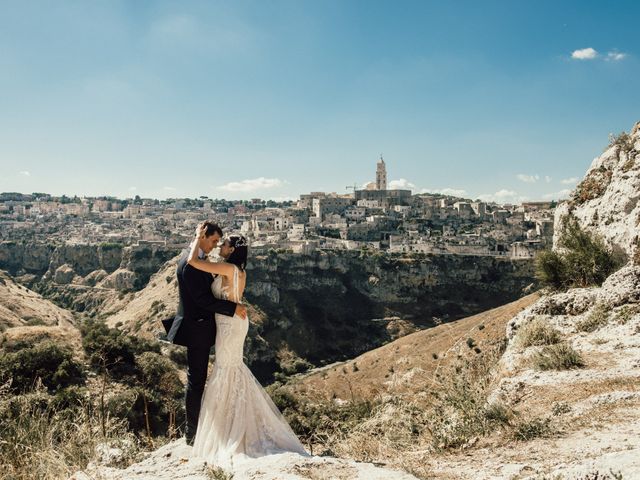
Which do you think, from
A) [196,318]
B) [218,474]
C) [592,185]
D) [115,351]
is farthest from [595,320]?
[115,351]

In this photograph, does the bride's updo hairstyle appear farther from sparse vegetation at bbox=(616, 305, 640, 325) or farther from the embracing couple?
sparse vegetation at bbox=(616, 305, 640, 325)

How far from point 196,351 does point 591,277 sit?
25.7ft

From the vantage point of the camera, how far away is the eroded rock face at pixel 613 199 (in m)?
8.59

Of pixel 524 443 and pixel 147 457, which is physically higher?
pixel 524 443

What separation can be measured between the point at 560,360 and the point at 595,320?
196 centimetres

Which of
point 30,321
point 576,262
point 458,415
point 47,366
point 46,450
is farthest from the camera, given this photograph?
point 30,321

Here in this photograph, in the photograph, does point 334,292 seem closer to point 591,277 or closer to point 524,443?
point 591,277

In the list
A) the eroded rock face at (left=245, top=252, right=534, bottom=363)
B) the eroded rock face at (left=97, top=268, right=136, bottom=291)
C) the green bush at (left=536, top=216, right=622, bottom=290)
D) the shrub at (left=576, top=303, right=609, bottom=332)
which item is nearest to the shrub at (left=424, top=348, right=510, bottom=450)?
the shrub at (left=576, top=303, right=609, bottom=332)

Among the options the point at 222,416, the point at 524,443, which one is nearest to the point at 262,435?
the point at 222,416

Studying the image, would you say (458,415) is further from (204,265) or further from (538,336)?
(538,336)

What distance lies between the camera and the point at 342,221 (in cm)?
8881

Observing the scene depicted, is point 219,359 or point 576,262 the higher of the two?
point 576,262

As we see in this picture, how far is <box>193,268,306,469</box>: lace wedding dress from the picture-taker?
359 centimetres

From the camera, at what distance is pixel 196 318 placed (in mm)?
3904
